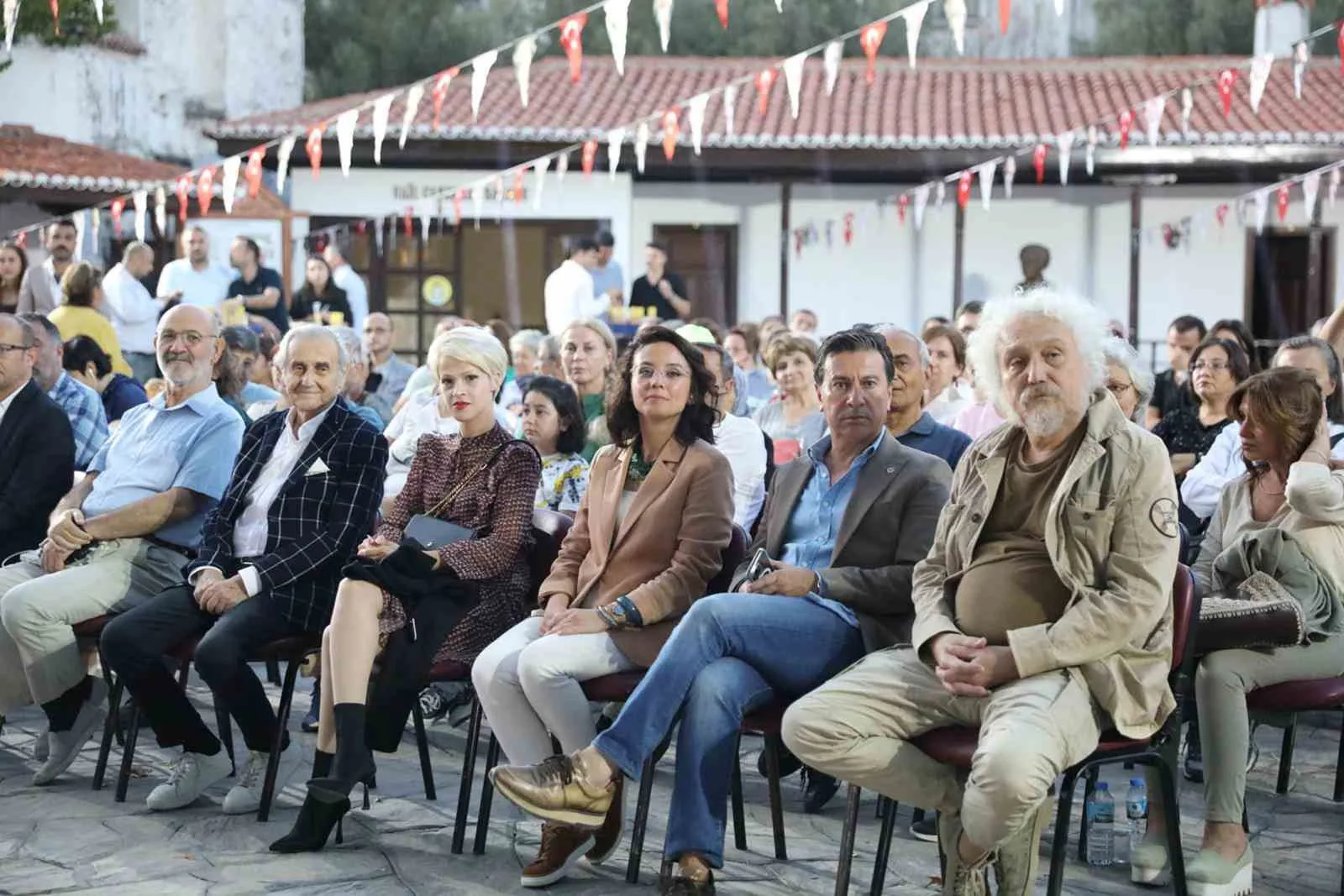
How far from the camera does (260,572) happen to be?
17.4ft

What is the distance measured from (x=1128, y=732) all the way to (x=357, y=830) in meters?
2.22

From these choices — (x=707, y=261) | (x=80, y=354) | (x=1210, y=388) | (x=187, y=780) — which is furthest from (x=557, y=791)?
(x=707, y=261)

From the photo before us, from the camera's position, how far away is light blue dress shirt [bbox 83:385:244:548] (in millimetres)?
5867

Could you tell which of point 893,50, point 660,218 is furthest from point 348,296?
point 893,50

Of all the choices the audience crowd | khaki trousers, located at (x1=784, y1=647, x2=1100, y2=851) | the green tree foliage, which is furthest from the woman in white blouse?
the green tree foliage

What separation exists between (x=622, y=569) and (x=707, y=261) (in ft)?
50.7

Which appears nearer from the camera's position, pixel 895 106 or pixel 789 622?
pixel 789 622

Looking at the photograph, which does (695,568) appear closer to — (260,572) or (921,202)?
(260,572)

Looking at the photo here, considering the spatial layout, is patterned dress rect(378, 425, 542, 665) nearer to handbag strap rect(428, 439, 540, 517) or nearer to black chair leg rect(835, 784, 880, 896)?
handbag strap rect(428, 439, 540, 517)

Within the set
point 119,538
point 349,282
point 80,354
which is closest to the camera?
point 119,538

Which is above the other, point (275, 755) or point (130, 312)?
point (130, 312)

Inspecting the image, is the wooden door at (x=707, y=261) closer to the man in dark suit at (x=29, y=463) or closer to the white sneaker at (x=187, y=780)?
the man in dark suit at (x=29, y=463)

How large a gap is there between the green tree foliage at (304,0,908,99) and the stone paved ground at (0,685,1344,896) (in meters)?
29.1

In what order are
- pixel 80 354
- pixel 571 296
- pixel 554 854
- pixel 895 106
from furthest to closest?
pixel 895 106 → pixel 571 296 → pixel 80 354 → pixel 554 854
